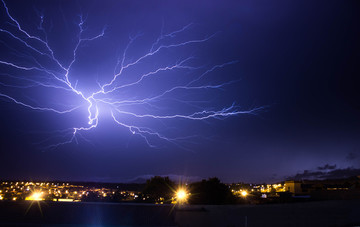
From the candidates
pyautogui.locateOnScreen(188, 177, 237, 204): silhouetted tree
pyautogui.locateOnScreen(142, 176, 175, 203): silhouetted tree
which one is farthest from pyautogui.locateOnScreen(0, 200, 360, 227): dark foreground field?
pyautogui.locateOnScreen(142, 176, 175, 203): silhouetted tree

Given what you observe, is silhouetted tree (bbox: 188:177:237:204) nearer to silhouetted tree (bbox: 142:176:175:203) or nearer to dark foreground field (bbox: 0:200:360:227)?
silhouetted tree (bbox: 142:176:175:203)

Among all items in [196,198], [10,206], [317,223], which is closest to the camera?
[317,223]

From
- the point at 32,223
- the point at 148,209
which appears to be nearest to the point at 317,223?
the point at 148,209

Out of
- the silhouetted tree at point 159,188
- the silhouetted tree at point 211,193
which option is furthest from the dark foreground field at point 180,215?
the silhouetted tree at point 159,188

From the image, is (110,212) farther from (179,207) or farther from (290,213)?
(290,213)

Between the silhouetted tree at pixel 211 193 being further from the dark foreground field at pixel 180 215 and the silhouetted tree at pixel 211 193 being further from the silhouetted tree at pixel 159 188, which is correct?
the dark foreground field at pixel 180 215

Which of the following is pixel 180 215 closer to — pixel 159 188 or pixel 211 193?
pixel 211 193
